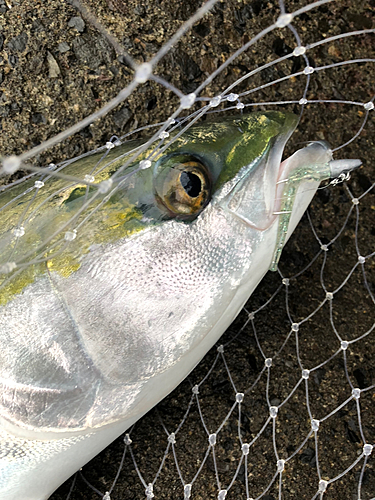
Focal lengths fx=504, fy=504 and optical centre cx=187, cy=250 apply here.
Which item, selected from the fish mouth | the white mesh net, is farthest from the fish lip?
the white mesh net

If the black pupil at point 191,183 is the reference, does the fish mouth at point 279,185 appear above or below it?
below

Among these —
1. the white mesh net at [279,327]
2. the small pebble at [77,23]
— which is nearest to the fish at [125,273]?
the white mesh net at [279,327]

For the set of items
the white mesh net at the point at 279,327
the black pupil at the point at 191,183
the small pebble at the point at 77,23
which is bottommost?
the white mesh net at the point at 279,327

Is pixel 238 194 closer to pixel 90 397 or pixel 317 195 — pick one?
pixel 90 397

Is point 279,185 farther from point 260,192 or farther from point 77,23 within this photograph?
point 77,23

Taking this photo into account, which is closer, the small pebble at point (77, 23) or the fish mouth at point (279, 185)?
the fish mouth at point (279, 185)

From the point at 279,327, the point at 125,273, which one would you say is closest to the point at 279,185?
the point at 125,273

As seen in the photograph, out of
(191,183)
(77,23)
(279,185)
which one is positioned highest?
(77,23)

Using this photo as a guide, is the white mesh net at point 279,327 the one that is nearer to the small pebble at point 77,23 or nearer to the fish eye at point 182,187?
the small pebble at point 77,23
